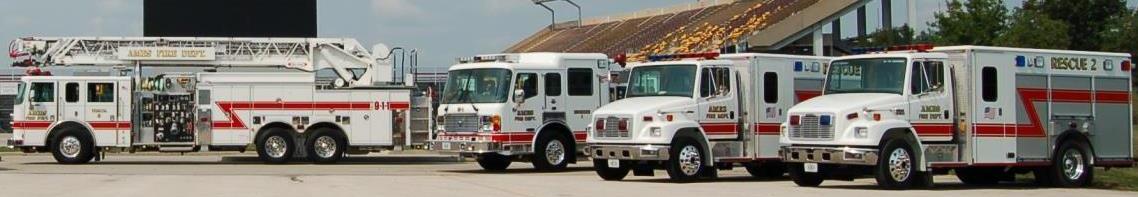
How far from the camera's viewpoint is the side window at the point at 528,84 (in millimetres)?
28078

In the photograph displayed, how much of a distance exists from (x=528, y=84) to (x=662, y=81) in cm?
424

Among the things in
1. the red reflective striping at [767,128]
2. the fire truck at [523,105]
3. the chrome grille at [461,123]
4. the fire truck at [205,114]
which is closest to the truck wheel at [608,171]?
the red reflective striping at [767,128]

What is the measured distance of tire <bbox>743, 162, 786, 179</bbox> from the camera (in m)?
26.0

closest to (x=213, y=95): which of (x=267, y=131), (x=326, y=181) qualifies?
(x=267, y=131)

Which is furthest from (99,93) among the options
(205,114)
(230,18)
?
(230,18)

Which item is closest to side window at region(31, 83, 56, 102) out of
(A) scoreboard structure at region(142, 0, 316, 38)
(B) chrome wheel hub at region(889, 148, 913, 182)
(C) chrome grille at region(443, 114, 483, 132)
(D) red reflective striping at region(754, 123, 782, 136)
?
(A) scoreboard structure at region(142, 0, 316, 38)

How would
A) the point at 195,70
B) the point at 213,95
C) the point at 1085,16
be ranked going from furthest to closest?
the point at 1085,16 → the point at 195,70 → the point at 213,95

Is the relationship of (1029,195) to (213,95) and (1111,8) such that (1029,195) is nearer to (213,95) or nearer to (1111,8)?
(213,95)

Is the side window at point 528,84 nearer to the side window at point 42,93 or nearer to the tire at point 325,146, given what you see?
the tire at point 325,146

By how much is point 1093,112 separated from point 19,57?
2310cm

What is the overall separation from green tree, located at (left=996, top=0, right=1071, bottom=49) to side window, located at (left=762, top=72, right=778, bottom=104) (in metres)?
21.7

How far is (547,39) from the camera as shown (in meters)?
77.6

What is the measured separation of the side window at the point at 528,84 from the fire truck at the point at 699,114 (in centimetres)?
333

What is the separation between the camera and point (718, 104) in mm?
24281
